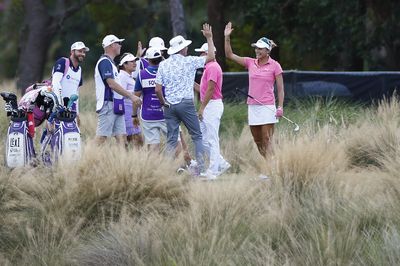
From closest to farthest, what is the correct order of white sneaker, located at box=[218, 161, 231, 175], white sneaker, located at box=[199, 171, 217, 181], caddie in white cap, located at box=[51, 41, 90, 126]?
white sneaker, located at box=[199, 171, 217, 181] → caddie in white cap, located at box=[51, 41, 90, 126] → white sneaker, located at box=[218, 161, 231, 175]

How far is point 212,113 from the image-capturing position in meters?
13.3

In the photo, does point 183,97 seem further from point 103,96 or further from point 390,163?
point 390,163

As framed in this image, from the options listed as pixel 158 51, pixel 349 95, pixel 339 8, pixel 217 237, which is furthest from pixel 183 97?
pixel 339 8

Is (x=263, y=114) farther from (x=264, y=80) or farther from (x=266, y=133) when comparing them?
(x=264, y=80)

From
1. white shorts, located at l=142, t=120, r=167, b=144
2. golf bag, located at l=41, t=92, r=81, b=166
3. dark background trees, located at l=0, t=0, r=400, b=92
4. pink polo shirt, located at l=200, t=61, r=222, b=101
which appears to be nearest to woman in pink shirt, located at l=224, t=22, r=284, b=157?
pink polo shirt, located at l=200, t=61, r=222, b=101

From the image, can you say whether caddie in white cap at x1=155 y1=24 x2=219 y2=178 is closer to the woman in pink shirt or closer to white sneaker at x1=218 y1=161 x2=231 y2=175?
white sneaker at x1=218 y1=161 x2=231 y2=175

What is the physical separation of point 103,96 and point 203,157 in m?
1.45

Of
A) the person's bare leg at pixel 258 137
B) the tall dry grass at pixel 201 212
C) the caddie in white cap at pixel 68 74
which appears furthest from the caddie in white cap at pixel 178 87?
the caddie in white cap at pixel 68 74

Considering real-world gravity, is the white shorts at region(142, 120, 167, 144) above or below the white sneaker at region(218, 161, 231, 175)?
above

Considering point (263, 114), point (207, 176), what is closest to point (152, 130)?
point (207, 176)

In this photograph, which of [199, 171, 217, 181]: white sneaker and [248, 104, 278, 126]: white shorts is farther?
[248, 104, 278, 126]: white shorts

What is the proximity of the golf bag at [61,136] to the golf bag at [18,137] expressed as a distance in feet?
0.63

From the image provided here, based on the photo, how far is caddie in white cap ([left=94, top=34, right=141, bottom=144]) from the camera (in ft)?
42.1

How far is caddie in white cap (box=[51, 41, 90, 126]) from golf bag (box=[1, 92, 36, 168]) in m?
0.53
